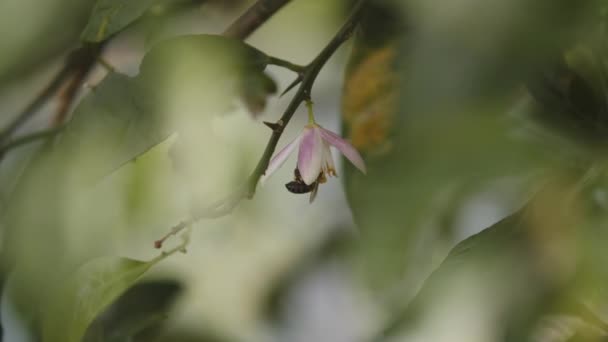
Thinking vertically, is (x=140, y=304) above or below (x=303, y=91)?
below

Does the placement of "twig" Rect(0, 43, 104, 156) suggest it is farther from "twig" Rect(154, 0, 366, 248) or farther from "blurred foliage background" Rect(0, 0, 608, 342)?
"twig" Rect(154, 0, 366, 248)

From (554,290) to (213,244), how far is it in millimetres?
341

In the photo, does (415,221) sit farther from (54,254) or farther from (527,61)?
(54,254)

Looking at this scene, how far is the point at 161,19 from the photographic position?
14.5 inches

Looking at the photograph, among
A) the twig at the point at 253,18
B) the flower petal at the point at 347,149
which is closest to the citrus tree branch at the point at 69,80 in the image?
the twig at the point at 253,18

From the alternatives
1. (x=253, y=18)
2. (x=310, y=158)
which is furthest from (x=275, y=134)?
(x=253, y=18)

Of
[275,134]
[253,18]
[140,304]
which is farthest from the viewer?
[140,304]

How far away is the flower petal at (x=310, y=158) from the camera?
306 mm

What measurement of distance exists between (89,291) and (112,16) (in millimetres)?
112

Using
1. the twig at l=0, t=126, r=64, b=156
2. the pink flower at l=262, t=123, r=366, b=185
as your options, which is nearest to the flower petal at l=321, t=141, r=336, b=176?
the pink flower at l=262, t=123, r=366, b=185

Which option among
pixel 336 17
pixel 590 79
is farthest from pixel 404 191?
pixel 336 17

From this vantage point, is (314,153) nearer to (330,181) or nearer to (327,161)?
(327,161)

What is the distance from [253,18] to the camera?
40cm

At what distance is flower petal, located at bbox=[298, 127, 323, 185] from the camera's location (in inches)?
12.1
